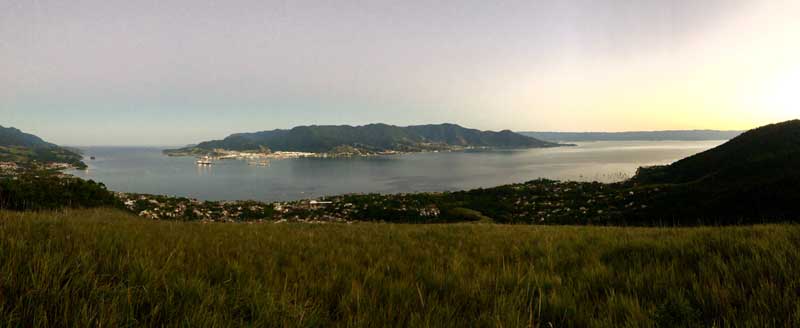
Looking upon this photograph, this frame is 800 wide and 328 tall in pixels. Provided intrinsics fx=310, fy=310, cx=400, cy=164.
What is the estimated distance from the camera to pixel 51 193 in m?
21.3

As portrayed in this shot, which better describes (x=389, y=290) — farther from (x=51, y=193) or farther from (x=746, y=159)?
(x=746, y=159)

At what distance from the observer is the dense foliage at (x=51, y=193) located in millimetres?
18266

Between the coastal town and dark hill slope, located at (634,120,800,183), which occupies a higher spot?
dark hill slope, located at (634,120,800,183)

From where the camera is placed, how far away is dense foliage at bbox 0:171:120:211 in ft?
59.9

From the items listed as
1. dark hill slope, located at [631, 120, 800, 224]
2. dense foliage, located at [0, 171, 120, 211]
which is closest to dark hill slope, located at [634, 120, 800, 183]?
dark hill slope, located at [631, 120, 800, 224]

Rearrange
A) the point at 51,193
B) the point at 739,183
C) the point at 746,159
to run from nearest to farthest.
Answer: the point at 51,193 → the point at 739,183 → the point at 746,159

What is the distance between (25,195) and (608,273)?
29.3 meters

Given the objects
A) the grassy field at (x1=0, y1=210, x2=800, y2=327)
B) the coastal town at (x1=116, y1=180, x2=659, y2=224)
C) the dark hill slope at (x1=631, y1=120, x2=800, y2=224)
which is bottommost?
the coastal town at (x1=116, y1=180, x2=659, y2=224)

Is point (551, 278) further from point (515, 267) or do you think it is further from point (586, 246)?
point (586, 246)

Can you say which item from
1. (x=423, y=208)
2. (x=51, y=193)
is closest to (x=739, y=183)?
(x=423, y=208)

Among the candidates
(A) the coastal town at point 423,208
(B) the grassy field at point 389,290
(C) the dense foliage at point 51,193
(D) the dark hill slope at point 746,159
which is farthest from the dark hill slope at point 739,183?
(C) the dense foliage at point 51,193

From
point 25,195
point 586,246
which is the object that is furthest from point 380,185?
point 586,246

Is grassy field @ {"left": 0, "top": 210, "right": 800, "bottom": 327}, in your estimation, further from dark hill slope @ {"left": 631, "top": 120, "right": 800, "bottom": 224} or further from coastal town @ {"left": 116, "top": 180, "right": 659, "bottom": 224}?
coastal town @ {"left": 116, "top": 180, "right": 659, "bottom": 224}

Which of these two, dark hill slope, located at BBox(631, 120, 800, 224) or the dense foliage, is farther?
dark hill slope, located at BBox(631, 120, 800, 224)
